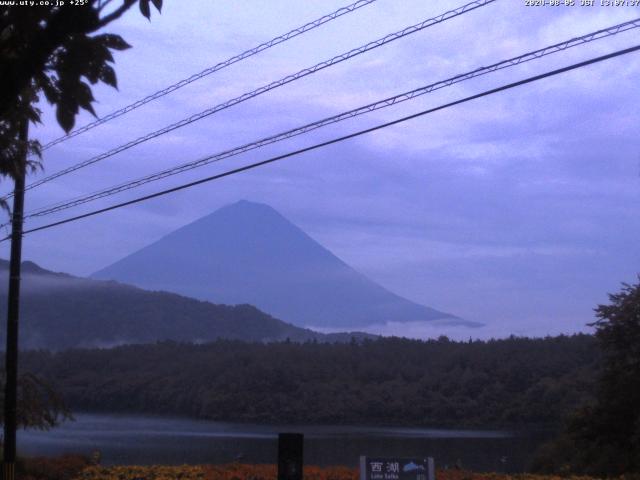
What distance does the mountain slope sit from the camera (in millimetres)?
77562

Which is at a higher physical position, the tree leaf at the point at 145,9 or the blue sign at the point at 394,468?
the tree leaf at the point at 145,9

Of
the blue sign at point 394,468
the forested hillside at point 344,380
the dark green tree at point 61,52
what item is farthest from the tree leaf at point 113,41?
the forested hillside at point 344,380

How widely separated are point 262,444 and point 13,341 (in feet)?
44.3

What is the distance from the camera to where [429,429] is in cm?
3553

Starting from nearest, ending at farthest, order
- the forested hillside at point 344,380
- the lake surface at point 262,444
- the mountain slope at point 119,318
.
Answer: the lake surface at point 262,444 < the forested hillside at point 344,380 < the mountain slope at point 119,318

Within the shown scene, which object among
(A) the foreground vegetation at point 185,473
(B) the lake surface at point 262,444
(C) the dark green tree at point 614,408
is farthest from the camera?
(B) the lake surface at point 262,444

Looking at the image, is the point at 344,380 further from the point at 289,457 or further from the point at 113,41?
the point at 113,41

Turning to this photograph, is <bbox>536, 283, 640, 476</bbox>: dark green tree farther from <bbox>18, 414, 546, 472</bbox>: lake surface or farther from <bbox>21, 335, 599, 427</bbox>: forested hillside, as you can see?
<bbox>21, 335, 599, 427</bbox>: forested hillside

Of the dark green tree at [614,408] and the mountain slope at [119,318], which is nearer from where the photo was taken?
the dark green tree at [614,408]

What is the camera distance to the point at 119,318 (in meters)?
87.3

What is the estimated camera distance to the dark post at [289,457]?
12297 mm

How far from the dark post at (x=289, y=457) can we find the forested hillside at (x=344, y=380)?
21616 millimetres

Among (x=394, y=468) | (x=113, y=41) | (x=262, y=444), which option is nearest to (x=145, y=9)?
(x=113, y=41)

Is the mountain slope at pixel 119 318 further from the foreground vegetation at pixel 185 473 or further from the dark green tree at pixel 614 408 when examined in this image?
the dark green tree at pixel 614 408
